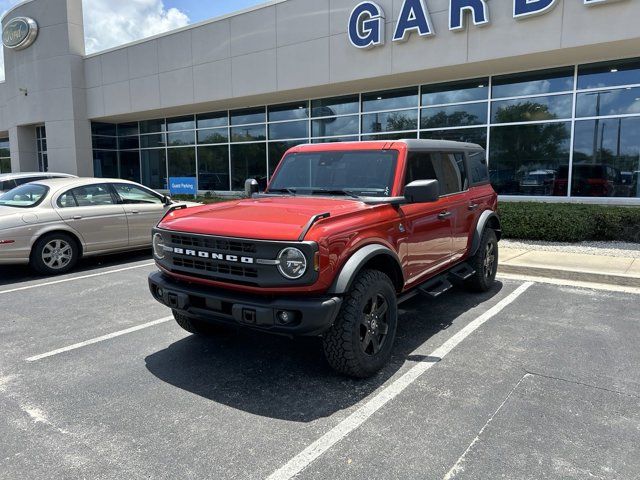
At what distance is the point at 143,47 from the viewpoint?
20.5 m

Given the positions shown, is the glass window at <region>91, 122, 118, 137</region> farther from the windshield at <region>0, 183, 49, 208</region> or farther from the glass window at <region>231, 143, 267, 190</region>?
the windshield at <region>0, 183, 49, 208</region>

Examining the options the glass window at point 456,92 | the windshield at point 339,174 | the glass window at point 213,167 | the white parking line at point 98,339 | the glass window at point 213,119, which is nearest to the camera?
the white parking line at point 98,339

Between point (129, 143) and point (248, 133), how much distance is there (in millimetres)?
9035

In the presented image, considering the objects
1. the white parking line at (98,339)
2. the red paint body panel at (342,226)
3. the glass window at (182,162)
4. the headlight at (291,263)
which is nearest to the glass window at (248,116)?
the glass window at (182,162)

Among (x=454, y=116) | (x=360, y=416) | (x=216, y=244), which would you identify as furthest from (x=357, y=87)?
(x=360, y=416)

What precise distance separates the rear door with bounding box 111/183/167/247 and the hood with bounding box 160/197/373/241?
189 inches

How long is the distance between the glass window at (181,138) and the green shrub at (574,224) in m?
15.7

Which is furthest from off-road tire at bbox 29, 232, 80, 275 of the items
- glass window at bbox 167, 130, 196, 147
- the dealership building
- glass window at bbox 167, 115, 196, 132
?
glass window at bbox 167, 115, 196, 132

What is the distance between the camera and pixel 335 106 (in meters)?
16.9

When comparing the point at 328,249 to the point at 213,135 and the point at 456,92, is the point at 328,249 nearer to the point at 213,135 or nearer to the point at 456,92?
the point at 456,92

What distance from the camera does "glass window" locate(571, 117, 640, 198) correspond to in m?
11.7

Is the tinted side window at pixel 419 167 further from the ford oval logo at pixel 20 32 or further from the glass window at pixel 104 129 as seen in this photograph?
the ford oval logo at pixel 20 32

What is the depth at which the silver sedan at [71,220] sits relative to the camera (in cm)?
756

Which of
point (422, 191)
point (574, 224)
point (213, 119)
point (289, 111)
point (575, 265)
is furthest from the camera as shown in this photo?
point (213, 119)
